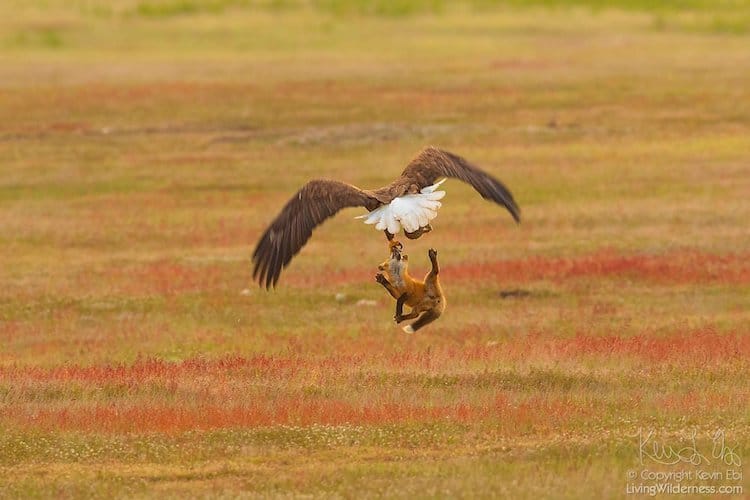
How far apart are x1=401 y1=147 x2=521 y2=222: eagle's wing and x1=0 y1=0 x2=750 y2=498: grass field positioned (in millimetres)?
2142

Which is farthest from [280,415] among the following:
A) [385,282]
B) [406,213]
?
[406,213]

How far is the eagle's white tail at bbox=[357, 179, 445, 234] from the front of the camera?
14.1 metres

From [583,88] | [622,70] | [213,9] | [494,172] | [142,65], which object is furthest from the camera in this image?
[213,9]

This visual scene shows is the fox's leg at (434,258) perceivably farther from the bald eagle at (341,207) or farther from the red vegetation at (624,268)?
the red vegetation at (624,268)

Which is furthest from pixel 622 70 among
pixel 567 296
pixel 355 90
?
pixel 567 296

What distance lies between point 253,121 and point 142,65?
18201 millimetres

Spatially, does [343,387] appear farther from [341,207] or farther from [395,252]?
[341,207]

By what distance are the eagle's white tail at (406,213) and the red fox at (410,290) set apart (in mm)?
1015

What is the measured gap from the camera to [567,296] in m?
23.7

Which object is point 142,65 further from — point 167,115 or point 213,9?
point 213,9
